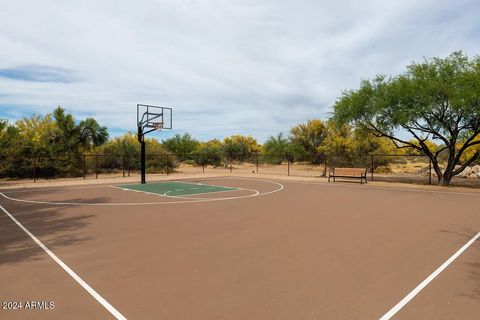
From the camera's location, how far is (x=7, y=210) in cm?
1178

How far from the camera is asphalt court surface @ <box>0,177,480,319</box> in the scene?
13.9ft

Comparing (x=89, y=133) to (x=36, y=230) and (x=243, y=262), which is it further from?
(x=243, y=262)

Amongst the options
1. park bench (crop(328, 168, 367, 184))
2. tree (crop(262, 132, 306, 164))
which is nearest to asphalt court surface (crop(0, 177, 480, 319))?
park bench (crop(328, 168, 367, 184))

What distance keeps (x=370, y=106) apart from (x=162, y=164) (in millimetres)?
19737

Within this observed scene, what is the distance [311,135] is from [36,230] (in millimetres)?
37712

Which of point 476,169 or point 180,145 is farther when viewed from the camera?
point 180,145

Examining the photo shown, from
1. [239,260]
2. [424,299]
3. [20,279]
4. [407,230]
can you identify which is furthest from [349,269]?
[20,279]

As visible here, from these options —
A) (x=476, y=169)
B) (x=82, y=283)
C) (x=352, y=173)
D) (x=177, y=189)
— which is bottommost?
(x=82, y=283)

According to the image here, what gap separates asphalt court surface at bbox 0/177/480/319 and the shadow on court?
3 cm

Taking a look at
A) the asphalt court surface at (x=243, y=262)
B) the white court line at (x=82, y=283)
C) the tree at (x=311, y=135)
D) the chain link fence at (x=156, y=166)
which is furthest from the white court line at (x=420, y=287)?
the tree at (x=311, y=135)

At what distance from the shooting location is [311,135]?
4331cm

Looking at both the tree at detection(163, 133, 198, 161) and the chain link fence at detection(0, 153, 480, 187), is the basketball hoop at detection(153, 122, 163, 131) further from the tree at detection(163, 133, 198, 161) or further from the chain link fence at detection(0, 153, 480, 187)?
the tree at detection(163, 133, 198, 161)

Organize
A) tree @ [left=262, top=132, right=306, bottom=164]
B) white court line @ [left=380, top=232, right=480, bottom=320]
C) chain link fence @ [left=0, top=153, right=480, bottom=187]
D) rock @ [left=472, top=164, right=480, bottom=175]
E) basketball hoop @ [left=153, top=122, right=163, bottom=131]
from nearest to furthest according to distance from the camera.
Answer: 1. white court line @ [left=380, top=232, right=480, bottom=320]
2. basketball hoop @ [left=153, top=122, right=163, bottom=131]
3. chain link fence @ [left=0, top=153, right=480, bottom=187]
4. rock @ [left=472, top=164, right=480, bottom=175]
5. tree @ [left=262, top=132, right=306, bottom=164]

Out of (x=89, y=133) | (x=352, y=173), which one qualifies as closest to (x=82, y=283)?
(x=352, y=173)
